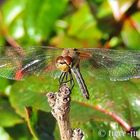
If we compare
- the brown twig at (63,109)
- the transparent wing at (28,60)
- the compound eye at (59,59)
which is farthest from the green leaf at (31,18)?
the brown twig at (63,109)

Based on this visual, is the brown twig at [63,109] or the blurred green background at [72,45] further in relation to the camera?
the blurred green background at [72,45]

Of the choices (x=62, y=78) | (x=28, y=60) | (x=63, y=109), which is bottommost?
(x=63, y=109)

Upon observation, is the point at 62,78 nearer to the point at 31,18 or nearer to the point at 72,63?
the point at 72,63

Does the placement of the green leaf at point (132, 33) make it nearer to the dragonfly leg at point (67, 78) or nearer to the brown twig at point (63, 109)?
the dragonfly leg at point (67, 78)

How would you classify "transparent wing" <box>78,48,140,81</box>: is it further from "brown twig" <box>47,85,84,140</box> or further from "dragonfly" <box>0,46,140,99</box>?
"brown twig" <box>47,85,84,140</box>

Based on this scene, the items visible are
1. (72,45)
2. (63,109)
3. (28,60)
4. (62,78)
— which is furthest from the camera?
(72,45)

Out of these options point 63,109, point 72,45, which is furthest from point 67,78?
point 72,45

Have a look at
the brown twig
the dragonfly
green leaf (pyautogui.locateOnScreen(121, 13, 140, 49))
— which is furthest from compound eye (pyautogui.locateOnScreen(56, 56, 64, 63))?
green leaf (pyautogui.locateOnScreen(121, 13, 140, 49))
